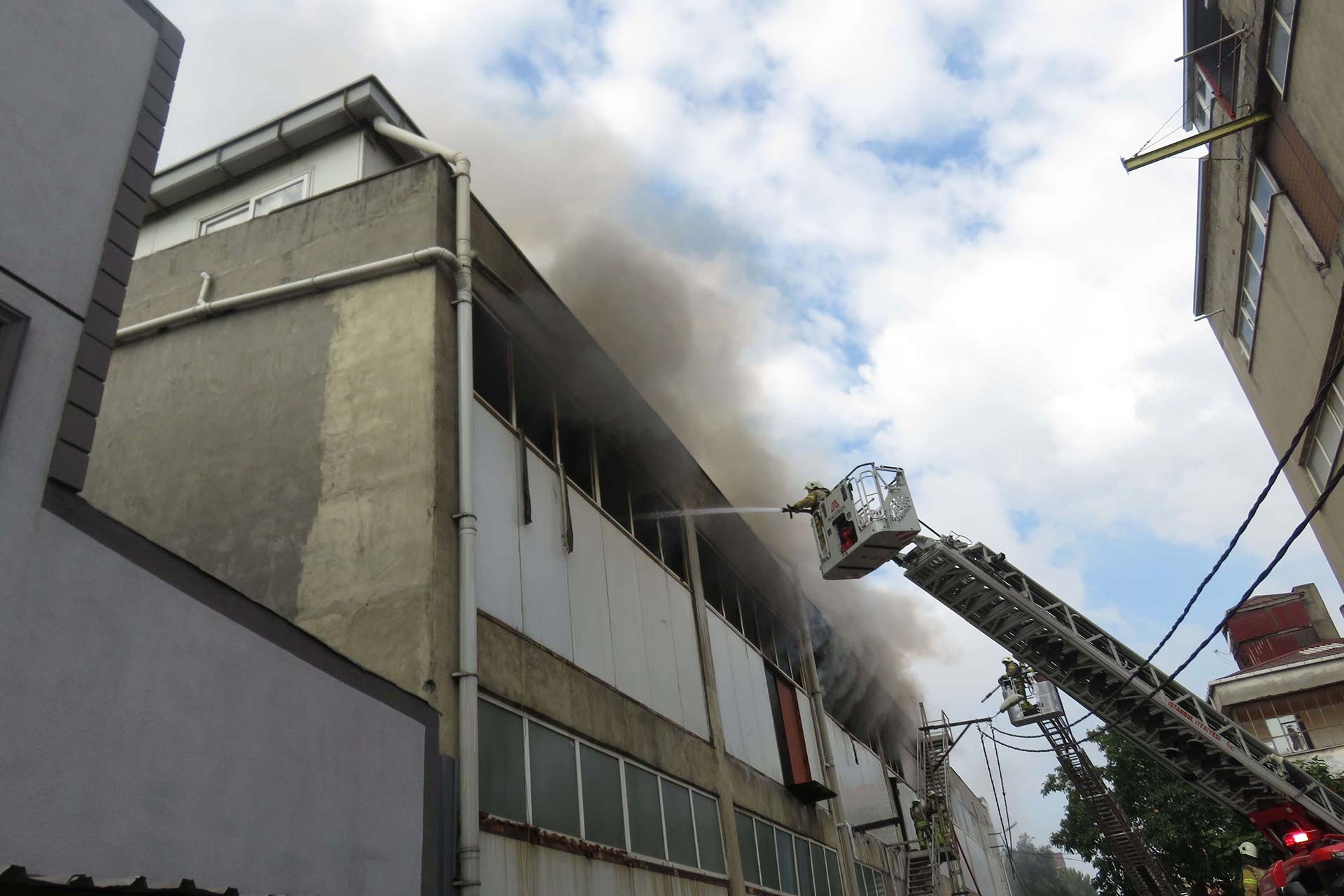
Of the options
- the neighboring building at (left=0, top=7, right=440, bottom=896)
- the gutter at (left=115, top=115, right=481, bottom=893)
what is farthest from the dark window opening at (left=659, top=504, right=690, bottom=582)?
the neighboring building at (left=0, top=7, right=440, bottom=896)

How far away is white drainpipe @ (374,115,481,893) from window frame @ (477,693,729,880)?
52cm

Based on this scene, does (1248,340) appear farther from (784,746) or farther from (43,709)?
(43,709)

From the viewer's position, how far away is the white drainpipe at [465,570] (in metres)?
7.19

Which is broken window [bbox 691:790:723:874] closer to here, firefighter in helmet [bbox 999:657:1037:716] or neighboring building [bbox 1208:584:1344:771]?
firefighter in helmet [bbox 999:657:1037:716]

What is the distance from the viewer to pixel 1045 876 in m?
101

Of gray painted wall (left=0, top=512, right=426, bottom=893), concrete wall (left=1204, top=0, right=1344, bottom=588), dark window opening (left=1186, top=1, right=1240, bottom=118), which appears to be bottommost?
gray painted wall (left=0, top=512, right=426, bottom=893)

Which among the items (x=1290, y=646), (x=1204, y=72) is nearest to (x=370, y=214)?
(x=1204, y=72)

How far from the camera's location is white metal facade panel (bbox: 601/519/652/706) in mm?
11172

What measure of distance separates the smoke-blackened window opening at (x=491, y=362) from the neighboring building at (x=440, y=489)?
0.03 meters

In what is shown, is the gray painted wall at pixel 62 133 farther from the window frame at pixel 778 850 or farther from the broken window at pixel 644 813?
the window frame at pixel 778 850

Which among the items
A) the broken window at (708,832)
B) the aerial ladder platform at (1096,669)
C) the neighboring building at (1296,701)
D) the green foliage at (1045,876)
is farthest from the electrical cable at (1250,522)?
the green foliage at (1045,876)

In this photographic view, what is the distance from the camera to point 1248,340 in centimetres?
1759

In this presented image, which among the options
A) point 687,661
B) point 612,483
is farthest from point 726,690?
point 612,483

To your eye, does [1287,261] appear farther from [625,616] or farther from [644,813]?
[644,813]
